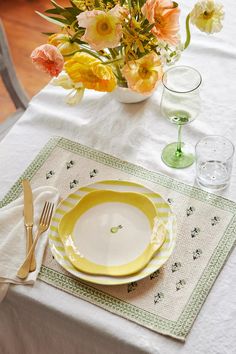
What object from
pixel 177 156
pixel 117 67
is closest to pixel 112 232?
pixel 177 156

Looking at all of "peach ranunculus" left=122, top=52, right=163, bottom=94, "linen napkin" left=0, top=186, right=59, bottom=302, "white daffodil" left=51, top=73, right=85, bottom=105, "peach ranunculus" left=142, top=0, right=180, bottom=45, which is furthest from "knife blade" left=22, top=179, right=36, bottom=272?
"peach ranunculus" left=142, top=0, right=180, bottom=45

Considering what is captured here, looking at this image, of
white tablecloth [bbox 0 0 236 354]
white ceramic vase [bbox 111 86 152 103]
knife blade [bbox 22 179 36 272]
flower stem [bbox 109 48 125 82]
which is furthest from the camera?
white ceramic vase [bbox 111 86 152 103]

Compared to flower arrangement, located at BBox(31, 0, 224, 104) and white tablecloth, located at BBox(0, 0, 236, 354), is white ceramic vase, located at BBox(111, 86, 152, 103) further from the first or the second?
flower arrangement, located at BBox(31, 0, 224, 104)

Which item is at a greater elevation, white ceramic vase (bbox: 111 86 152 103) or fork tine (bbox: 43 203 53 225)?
white ceramic vase (bbox: 111 86 152 103)

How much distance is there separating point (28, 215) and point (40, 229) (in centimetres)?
4

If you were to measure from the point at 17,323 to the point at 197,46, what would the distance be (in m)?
0.83

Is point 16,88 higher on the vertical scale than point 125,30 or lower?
lower

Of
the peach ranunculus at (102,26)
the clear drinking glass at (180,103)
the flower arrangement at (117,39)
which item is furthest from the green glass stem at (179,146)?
the peach ranunculus at (102,26)

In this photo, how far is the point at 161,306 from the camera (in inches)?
40.7

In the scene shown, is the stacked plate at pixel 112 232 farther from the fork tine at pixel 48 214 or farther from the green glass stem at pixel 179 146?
the green glass stem at pixel 179 146

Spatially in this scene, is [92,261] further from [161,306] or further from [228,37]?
[228,37]

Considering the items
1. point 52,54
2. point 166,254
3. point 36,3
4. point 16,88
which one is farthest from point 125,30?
point 36,3

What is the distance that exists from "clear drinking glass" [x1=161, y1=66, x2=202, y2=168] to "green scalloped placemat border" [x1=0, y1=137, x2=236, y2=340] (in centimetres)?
7

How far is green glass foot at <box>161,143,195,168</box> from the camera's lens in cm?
127
